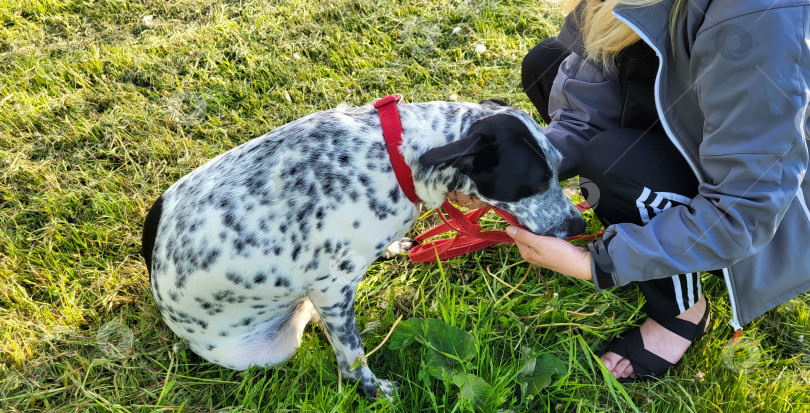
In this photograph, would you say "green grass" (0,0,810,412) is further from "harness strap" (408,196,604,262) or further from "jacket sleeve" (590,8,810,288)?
"jacket sleeve" (590,8,810,288)

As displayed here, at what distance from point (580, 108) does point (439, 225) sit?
1.07 m

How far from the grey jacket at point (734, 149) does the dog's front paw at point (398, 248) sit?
126 cm

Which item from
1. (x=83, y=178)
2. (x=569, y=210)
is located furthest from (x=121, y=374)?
(x=569, y=210)

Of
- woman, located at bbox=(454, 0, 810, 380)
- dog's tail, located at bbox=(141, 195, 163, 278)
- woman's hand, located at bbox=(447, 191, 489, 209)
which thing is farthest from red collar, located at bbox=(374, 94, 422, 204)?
dog's tail, located at bbox=(141, 195, 163, 278)

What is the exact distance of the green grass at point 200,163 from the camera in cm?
286

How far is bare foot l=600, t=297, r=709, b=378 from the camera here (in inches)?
116

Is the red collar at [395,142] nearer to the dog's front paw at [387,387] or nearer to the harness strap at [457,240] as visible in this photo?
the harness strap at [457,240]

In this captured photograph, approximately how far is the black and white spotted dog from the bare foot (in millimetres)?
916

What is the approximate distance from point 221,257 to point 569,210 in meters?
1.66

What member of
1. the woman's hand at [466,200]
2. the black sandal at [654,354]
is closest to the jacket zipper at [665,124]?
the black sandal at [654,354]

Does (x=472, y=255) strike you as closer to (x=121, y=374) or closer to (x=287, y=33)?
(x=121, y=374)

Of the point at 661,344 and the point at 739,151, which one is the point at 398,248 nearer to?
the point at 661,344

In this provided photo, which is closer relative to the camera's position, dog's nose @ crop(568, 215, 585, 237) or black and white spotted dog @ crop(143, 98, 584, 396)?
black and white spotted dog @ crop(143, 98, 584, 396)

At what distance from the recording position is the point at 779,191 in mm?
2164
